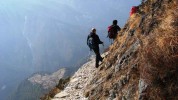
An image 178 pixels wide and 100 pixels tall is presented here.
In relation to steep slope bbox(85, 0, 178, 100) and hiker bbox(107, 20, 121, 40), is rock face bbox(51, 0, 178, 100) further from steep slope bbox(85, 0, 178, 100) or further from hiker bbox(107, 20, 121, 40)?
hiker bbox(107, 20, 121, 40)

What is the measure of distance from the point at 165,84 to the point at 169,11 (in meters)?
2.70

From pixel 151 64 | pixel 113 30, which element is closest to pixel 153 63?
pixel 151 64

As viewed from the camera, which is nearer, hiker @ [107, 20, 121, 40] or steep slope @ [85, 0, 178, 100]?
steep slope @ [85, 0, 178, 100]

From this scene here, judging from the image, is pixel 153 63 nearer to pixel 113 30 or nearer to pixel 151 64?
pixel 151 64

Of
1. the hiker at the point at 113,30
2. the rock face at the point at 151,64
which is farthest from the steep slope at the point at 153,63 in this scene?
the hiker at the point at 113,30

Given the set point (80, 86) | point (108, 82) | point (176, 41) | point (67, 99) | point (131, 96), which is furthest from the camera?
point (80, 86)

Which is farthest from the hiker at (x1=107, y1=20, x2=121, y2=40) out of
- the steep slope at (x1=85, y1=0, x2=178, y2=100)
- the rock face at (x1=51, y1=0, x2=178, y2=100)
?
the steep slope at (x1=85, y1=0, x2=178, y2=100)

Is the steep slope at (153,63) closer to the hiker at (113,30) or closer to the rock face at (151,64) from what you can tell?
the rock face at (151,64)

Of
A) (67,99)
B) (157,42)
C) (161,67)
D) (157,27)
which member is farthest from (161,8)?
(67,99)

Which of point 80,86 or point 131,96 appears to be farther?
point 80,86

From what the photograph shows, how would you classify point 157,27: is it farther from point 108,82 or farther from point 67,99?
point 67,99

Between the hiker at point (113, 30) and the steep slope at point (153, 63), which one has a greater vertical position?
the hiker at point (113, 30)

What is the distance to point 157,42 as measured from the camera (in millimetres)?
10492

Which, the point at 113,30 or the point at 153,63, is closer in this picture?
the point at 153,63
